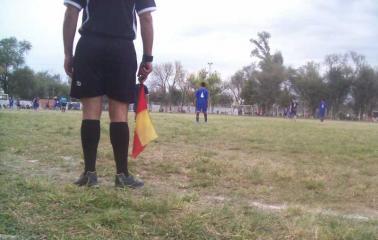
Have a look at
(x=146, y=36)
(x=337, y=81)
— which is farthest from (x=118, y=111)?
(x=337, y=81)

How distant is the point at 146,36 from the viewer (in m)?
4.34

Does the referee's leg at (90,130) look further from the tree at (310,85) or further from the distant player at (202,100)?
the tree at (310,85)

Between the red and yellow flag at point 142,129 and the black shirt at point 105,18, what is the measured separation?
2.29 feet

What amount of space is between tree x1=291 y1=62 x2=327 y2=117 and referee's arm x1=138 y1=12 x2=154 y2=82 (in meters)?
83.7

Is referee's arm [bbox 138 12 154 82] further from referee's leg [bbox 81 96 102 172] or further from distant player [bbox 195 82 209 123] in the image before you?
distant player [bbox 195 82 209 123]

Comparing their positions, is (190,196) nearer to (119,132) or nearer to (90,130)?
(119,132)

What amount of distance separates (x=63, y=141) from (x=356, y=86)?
81.8 meters

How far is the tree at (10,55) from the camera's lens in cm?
9312

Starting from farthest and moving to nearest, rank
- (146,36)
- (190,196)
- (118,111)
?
(146,36), (118,111), (190,196)

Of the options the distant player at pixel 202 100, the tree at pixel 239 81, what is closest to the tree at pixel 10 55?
the tree at pixel 239 81

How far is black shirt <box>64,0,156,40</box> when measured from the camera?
401 cm

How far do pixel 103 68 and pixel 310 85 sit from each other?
A: 84568 mm

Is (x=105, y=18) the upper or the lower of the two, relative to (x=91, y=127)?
upper

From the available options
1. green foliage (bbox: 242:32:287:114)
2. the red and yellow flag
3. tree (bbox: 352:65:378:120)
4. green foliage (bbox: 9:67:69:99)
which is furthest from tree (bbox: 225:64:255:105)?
the red and yellow flag
